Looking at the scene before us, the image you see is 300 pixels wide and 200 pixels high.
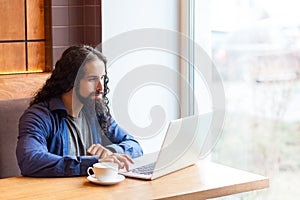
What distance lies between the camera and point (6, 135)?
280 cm

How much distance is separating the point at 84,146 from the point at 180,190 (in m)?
0.62

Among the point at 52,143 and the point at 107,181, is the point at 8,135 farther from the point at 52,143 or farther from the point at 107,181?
the point at 107,181

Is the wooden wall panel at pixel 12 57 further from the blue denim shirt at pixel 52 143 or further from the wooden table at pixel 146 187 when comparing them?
the wooden table at pixel 146 187

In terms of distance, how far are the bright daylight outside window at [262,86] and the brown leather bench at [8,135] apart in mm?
1194

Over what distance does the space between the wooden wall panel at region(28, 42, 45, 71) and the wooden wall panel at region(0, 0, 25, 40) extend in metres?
0.09

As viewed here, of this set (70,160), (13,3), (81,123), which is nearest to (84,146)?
(81,123)

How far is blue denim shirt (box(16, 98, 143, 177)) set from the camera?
2342 mm

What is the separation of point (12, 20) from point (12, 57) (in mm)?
204

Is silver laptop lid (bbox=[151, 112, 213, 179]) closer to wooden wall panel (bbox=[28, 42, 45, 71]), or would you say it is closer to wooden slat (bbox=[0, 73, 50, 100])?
wooden slat (bbox=[0, 73, 50, 100])

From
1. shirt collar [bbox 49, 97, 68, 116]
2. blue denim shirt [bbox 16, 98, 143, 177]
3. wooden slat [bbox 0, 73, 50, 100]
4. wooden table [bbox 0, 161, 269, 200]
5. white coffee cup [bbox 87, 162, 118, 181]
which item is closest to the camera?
wooden table [bbox 0, 161, 269, 200]

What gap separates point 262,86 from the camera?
3176mm

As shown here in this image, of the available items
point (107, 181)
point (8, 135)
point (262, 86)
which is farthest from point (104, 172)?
point (262, 86)

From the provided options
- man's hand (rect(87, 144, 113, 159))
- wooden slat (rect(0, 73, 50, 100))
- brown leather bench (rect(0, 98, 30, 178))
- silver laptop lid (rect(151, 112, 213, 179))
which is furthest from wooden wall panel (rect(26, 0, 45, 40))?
silver laptop lid (rect(151, 112, 213, 179))

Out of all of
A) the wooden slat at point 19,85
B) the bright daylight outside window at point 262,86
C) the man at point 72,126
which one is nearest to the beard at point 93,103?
the man at point 72,126
